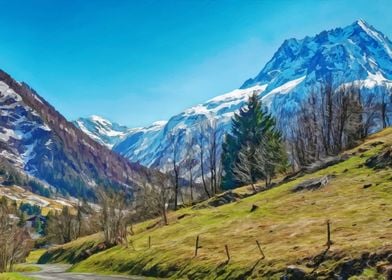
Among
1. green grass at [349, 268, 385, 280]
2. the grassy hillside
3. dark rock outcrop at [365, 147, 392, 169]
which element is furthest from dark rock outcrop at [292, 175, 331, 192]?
green grass at [349, 268, 385, 280]

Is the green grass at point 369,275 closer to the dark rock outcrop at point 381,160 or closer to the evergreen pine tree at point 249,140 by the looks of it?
the dark rock outcrop at point 381,160

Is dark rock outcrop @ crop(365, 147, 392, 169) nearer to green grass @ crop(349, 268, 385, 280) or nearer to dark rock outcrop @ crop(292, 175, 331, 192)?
dark rock outcrop @ crop(292, 175, 331, 192)

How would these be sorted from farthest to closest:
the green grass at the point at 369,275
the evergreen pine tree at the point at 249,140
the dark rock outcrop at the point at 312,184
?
the evergreen pine tree at the point at 249,140, the dark rock outcrop at the point at 312,184, the green grass at the point at 369,275

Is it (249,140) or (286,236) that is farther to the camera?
(249,140)

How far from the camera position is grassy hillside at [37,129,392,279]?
44531mm

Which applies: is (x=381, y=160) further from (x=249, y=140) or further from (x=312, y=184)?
(x=249, y=140)

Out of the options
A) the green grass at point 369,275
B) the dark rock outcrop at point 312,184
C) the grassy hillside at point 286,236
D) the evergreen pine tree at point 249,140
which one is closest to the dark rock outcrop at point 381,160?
the grassy hillside at point 286,236

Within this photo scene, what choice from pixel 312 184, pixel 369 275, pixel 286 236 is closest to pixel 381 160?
pixel 312 184

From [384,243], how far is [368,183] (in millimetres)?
36047

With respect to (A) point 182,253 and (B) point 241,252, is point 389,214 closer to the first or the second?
→ (B) point 241,252

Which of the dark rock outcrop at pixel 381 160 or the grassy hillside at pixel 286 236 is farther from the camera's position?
the dark rock outcrop at pixel 381 160

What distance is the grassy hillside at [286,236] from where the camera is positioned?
44.5m

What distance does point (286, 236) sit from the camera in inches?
2389

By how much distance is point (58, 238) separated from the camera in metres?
186
